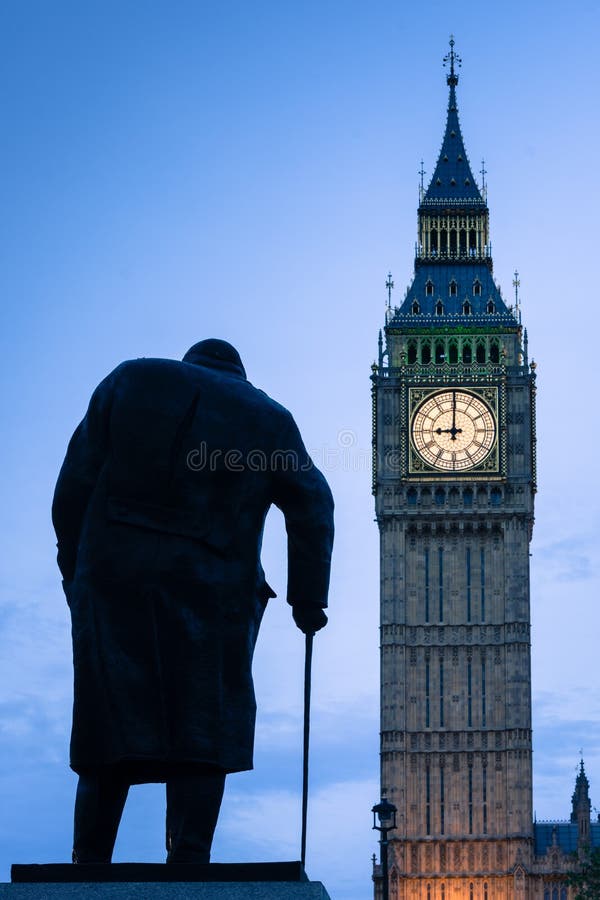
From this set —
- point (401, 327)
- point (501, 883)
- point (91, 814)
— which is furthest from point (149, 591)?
point (401, 327)

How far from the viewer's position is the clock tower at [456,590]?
82.6 meters

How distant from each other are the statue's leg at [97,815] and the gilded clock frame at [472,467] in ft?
250

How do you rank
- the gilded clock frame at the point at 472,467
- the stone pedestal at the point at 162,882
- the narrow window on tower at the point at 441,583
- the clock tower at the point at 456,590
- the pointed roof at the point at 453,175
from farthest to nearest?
1. the pointed roof at the point at 453,175
2. the gilded clock frame at the point at 472,467
3. the narrow window on tower at the point at 441,583
4. the clock tower at the point at 456,590
5. the stone pedestal at the point at 162,882

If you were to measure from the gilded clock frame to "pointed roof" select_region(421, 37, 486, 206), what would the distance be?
11.8m

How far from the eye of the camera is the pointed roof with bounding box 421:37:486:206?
95.3 metres

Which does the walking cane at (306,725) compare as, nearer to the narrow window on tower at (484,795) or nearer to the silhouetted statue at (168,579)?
the silhouetted statue at (168,579)

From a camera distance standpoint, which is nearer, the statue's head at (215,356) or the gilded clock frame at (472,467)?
the statue's head at (215,356)

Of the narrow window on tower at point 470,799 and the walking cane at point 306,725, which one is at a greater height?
the narrow window on tower at point 470,799

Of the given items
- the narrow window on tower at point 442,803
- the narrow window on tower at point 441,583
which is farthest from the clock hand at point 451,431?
the narrow window on tower at point 442,803

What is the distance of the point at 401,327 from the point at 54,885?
80121mm

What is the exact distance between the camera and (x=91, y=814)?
10.6 metres

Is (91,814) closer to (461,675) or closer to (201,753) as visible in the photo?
(201,753)

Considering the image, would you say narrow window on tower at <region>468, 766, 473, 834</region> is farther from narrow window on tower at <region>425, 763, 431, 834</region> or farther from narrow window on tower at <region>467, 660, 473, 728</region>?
narrow window on tower at <region>467, 660, 473, 728</region>

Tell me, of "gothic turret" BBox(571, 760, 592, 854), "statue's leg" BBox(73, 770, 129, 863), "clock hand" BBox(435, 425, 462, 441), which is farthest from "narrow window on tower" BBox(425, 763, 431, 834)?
"statue's leg" BBox(73, 770, 129, 863)
